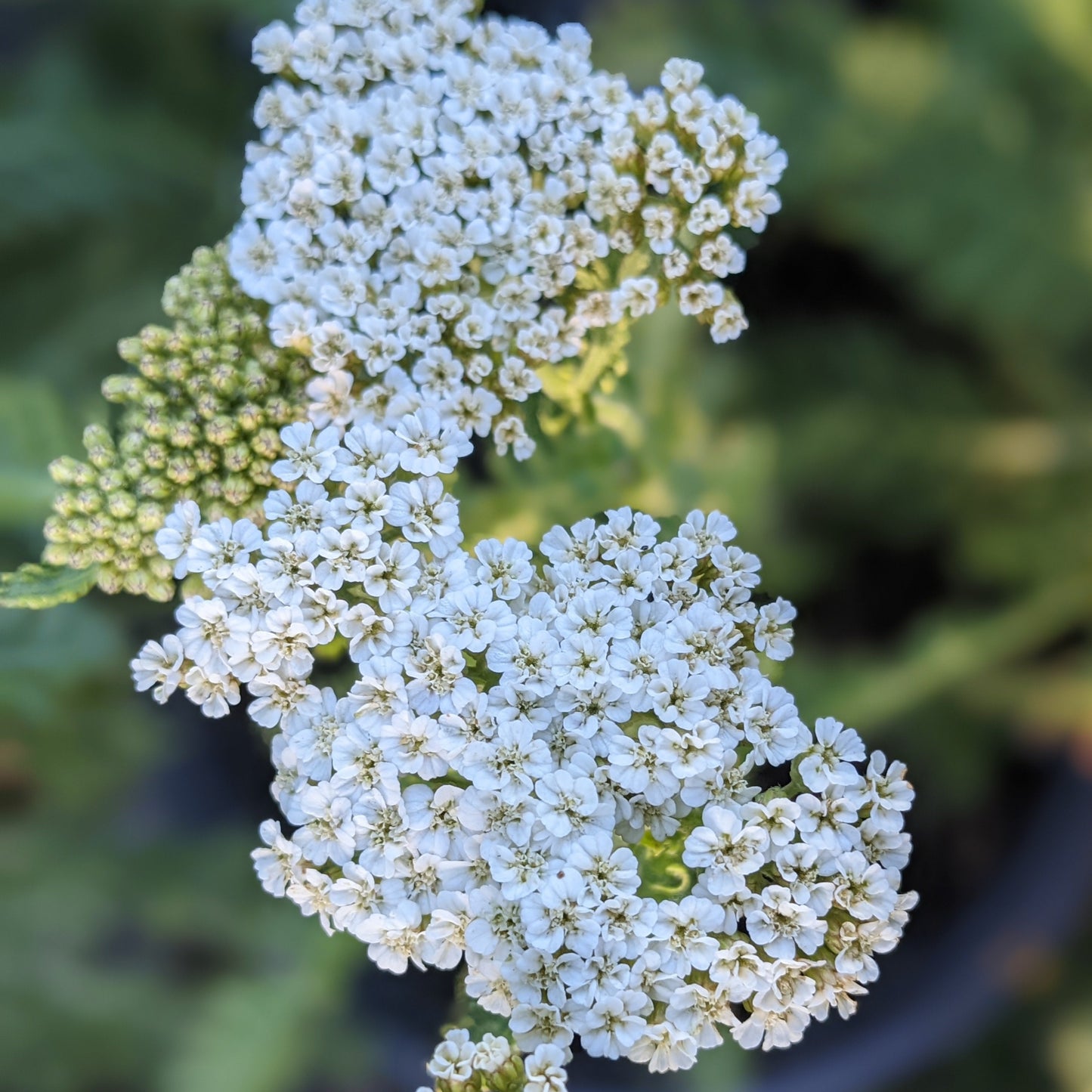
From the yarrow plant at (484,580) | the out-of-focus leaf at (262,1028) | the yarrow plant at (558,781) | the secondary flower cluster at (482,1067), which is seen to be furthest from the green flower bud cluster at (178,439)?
the out-of-focus leaf at (262,1028)

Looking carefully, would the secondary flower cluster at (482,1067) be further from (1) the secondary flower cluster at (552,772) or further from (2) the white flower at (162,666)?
(2) the white flower at (162,666)

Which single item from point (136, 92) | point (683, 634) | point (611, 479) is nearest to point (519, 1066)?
point (683, 634)

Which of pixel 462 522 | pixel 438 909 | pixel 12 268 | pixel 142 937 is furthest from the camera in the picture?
pixel 142 937

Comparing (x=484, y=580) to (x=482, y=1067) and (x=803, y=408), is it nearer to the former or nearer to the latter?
(x=482, y=1067)

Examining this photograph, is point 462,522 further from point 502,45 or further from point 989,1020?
point 989,1020

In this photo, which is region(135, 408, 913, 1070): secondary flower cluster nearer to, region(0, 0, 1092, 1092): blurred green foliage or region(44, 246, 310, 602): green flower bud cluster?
region(44, 246, 310, 602): green flower bud cluster

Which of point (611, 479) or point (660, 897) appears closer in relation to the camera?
point (660, 897)

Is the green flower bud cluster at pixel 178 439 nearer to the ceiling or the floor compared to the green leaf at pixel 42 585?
nearer to the ceiling

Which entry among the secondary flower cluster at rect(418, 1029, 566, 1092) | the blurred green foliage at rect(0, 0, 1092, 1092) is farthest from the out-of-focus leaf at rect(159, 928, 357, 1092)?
the secondary flower cluster at rect(418, 1029, 566, 1092)

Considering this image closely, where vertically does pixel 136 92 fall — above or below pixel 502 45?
above
